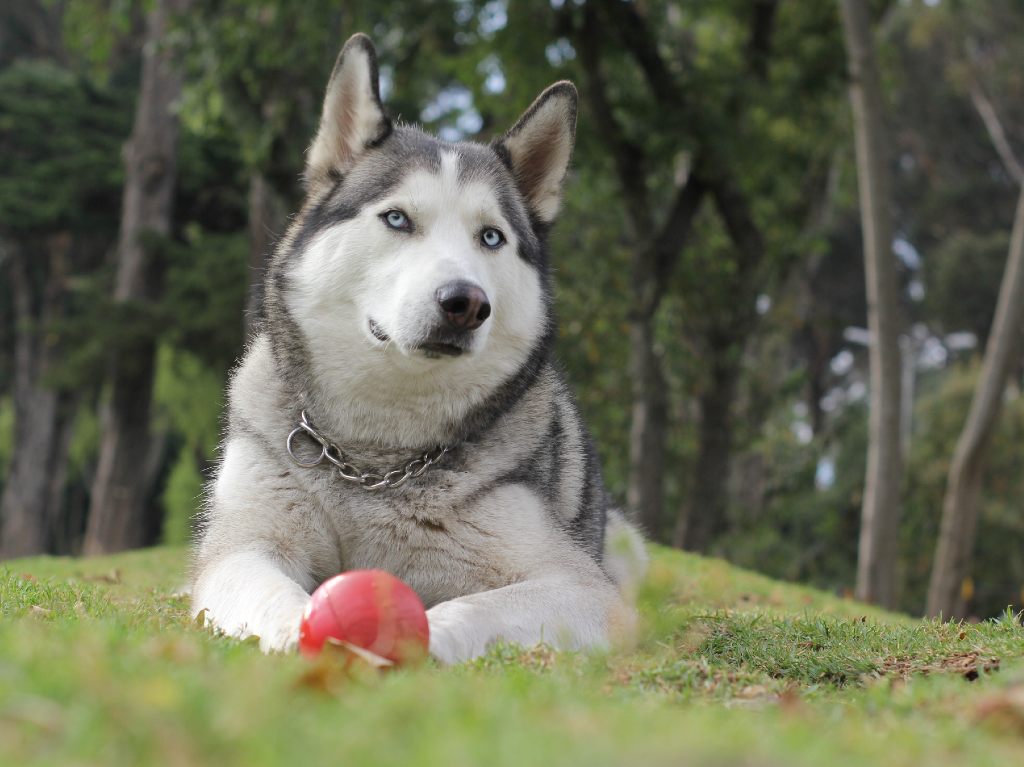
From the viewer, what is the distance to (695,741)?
208cm

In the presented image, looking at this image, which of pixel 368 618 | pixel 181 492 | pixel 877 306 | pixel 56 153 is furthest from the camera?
pixel 181 492

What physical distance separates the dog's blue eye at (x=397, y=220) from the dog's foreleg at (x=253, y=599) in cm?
148

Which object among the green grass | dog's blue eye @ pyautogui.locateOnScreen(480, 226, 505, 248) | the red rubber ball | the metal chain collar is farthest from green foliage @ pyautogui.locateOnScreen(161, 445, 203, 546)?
the red rubber ball

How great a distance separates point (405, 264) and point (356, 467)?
0.90 meters

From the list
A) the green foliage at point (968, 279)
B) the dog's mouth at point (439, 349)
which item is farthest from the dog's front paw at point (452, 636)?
the green foliage at point (968, 279)

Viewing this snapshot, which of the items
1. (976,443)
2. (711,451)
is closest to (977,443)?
(976,443)

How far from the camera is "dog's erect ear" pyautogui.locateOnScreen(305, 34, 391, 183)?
5.08 meters

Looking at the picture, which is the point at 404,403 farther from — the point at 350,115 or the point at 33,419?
the point at 33,419

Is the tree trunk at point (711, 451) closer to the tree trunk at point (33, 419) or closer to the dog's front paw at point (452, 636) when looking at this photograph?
the dog's front paw at point (452, 636)

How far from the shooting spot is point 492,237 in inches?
191

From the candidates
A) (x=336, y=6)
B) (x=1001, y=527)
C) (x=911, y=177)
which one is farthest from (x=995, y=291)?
(x=336, y=6)

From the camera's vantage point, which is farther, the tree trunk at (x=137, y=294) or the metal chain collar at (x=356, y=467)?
the tree trunk at (x=137, y=294)

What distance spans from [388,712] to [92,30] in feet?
59.0

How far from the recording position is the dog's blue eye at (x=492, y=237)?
4.82m
